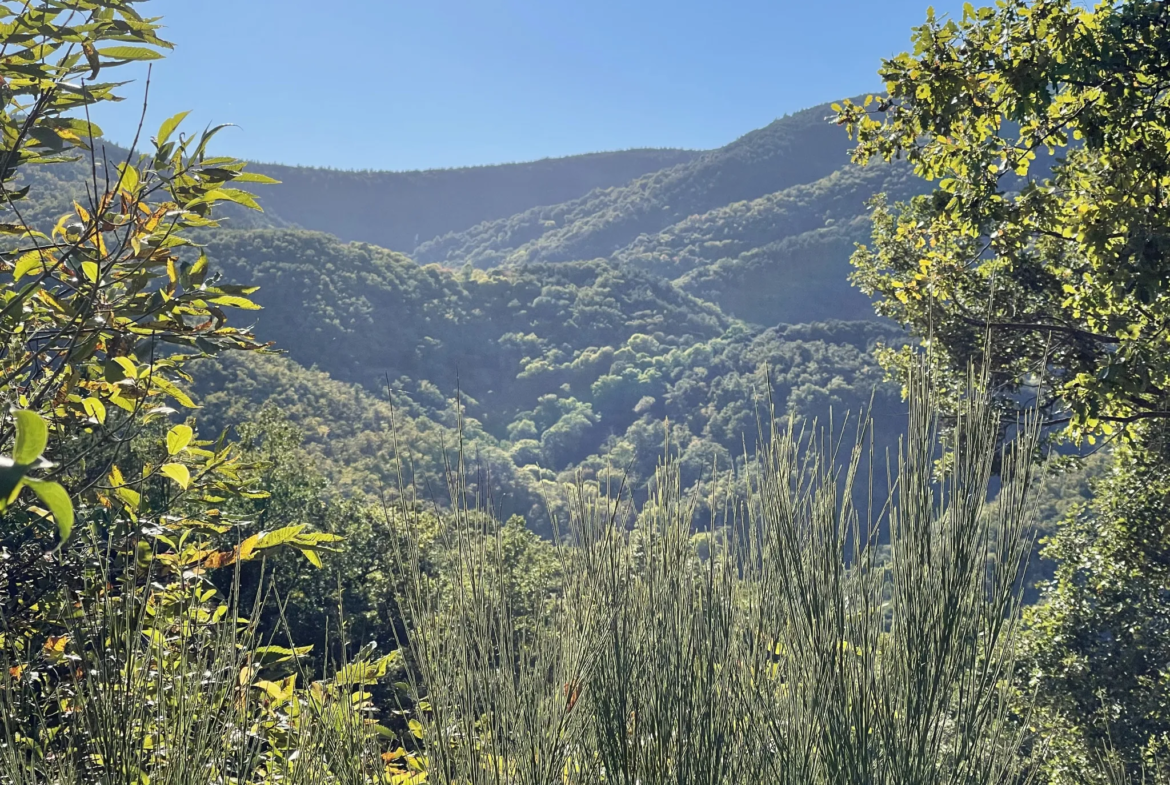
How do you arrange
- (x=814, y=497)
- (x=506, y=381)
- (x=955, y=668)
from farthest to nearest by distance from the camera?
(x=506, y=381) → (x=814, y=497) → (x=955, y=668)

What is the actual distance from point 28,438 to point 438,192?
6792 inches

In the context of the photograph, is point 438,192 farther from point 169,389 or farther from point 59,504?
point 59,504

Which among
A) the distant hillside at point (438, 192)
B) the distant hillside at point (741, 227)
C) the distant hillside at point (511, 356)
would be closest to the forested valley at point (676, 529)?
Result: the distant hillside at point (511, 356)

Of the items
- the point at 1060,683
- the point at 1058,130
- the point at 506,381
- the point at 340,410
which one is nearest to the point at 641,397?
the point at 506,381

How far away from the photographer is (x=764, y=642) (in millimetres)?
1851

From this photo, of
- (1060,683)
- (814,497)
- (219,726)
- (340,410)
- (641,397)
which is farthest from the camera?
(641,397)

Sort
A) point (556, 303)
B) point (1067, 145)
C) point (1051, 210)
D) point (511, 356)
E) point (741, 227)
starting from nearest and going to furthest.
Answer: point (1067, 145)
point (1051, 210)
point (511, 356)
point (556, 303)
point (741, 227)

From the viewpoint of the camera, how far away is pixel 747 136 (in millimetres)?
146625

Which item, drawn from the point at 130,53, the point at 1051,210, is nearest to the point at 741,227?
the point at 1051,210

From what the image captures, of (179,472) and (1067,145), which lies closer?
(179,472)

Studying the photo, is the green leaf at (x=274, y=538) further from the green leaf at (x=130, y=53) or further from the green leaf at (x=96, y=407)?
the green leaf at (x=130, y=53)

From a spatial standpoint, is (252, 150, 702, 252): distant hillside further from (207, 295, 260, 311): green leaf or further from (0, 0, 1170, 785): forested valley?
(207, 295, 260, 311): green leaf

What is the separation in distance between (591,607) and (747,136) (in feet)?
505

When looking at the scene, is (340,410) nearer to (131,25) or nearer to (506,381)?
(506,381)
